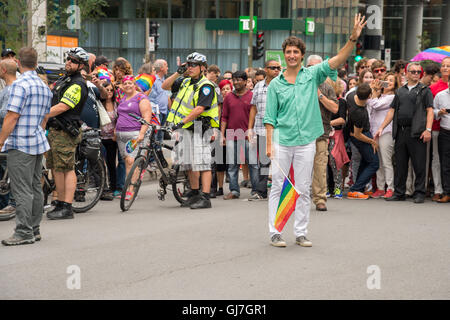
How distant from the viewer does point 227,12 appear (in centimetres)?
4619

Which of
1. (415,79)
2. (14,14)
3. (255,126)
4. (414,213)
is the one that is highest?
(14,14)

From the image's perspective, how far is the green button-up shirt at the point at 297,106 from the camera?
7.43m

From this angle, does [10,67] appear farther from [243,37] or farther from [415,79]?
[243,37]

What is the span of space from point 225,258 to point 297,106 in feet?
5.83

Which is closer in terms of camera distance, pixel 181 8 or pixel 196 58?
pixel 196 58

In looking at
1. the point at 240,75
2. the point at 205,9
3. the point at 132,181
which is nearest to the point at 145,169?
the point at 132,181

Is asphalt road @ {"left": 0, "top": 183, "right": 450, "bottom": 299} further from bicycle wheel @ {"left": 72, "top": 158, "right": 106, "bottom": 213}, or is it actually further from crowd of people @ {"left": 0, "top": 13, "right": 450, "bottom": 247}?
crowd of people @ {"left": 0, "top": 13, "right": 450, "bottom": 247}

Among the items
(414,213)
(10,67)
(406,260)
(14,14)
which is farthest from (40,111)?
(14,14)

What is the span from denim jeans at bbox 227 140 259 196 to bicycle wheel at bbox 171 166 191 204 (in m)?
1.11

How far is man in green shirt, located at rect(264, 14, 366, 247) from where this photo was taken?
24.4ft

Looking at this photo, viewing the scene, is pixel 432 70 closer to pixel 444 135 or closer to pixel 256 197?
pixel 444 135

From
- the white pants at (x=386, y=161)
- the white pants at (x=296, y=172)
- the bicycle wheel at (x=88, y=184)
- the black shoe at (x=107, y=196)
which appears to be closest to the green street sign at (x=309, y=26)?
the white pants at (x=386, y=161)

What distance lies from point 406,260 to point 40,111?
4089mm

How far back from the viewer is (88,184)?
1019 cm
